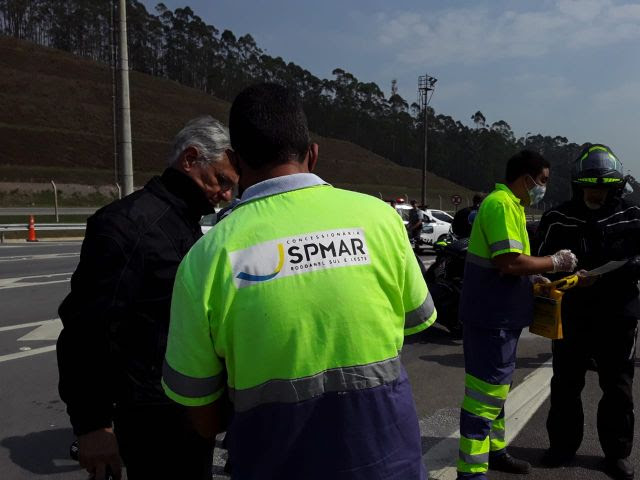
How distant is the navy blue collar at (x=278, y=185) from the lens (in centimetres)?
152

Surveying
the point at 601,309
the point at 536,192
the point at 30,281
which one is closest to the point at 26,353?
the point at 30,281

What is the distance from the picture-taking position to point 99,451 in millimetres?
2055

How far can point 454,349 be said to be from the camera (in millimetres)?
6887

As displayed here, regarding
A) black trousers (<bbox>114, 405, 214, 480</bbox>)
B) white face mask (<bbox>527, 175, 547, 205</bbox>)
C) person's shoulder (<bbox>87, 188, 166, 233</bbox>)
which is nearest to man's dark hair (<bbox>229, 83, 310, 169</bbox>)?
person's shoulder (<bbox>87, 188, 166, 233</bbox>)

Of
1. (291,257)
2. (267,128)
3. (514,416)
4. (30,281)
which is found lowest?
(30,281)

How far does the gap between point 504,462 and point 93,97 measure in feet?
276

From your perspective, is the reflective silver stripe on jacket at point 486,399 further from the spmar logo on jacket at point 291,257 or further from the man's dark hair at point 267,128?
the man's dark hair at point 267,128

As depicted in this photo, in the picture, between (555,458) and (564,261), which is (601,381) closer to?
(555,458)

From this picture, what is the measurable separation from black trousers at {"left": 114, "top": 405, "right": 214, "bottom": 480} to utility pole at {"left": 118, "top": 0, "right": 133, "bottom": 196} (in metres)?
9.20

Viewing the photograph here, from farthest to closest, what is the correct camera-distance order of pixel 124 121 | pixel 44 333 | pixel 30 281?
pixel 124 121, pixel 30 281, pixel 44 333

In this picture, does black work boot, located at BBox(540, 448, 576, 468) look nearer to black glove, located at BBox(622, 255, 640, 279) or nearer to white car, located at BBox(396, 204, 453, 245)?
black glove, located at BBox(622, 255, 640, 279)

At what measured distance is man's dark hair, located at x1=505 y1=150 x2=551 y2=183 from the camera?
11.7 feet

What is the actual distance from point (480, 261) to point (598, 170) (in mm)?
936

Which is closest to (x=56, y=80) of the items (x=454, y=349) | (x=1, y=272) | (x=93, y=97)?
(x=93, y=97)
